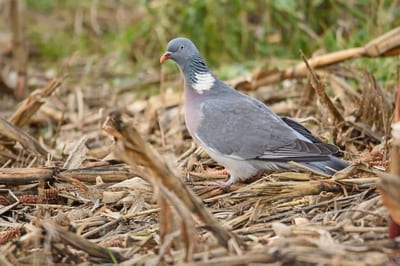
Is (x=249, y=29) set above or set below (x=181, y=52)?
above

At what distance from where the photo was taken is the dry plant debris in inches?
103

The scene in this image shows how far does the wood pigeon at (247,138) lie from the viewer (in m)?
3.68

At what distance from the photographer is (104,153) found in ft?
16.0

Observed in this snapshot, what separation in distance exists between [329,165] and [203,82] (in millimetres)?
825

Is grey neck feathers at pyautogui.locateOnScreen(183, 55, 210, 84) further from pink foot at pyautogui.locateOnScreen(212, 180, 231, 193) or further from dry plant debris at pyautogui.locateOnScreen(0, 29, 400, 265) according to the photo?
pink foot at pyautogui.locateOnScreen(212, 180, 231, 193)

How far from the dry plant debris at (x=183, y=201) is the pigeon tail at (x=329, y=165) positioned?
2.3 inches

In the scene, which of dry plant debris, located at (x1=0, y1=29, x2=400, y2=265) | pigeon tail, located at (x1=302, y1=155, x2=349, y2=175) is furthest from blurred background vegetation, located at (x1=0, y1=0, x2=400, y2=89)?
pigeon tail, located at (x1=302, y1=155, x2=349, y2=175)

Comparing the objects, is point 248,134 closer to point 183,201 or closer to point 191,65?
point 191,65

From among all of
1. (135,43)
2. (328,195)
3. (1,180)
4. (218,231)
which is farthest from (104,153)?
(135,43)

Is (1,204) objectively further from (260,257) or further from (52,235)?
(260,257)

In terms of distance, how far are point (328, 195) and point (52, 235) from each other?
1194 mm

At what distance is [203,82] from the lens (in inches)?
161

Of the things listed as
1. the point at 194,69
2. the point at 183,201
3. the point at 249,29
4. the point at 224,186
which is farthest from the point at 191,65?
the point at 249,29

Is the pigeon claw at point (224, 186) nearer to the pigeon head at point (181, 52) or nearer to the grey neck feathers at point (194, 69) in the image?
the grey neck feathers at point (194, 69)
